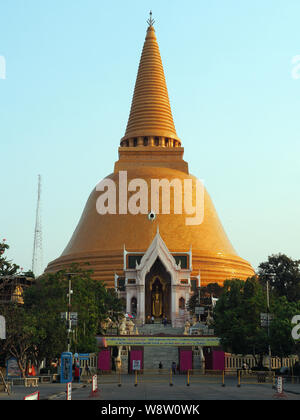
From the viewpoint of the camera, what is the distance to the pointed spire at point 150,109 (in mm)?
87688

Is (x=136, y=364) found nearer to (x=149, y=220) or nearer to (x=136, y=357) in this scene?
(x=136, y=357)

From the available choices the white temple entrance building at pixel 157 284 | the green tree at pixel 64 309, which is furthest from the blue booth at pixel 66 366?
the white temple entrance building at pixel 157 284

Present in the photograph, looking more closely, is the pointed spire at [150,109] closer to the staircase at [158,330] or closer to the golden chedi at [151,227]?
the golden chedi at [151,227]

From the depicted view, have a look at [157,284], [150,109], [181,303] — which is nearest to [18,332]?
[181,303]

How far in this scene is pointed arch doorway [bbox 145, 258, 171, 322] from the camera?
239 ft

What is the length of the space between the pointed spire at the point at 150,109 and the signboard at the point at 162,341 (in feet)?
130

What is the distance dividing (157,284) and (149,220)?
30.2 ft

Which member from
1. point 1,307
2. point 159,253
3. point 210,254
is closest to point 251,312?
point 1,307

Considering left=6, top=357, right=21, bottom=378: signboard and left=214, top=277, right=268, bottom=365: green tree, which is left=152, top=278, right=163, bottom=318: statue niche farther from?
left=6, top=357, right=21, bottom=378: signboard

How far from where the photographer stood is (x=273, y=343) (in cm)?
4284

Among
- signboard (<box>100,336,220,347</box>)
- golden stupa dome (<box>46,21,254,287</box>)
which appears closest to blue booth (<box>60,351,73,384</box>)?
signboard (<box>100,336,220,347</box>)

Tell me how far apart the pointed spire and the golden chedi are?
14 centimetres

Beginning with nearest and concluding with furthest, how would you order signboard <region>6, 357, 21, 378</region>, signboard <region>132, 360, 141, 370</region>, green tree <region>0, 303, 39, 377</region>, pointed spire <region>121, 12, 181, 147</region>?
green tree <region>0, 303, 39, 377</region>
signboard <region>6, 357, 21, 378</region>
signboard <region>132, 360, 141, 370</region>
pointed spire <region>121, 12, 181, 147</region>
